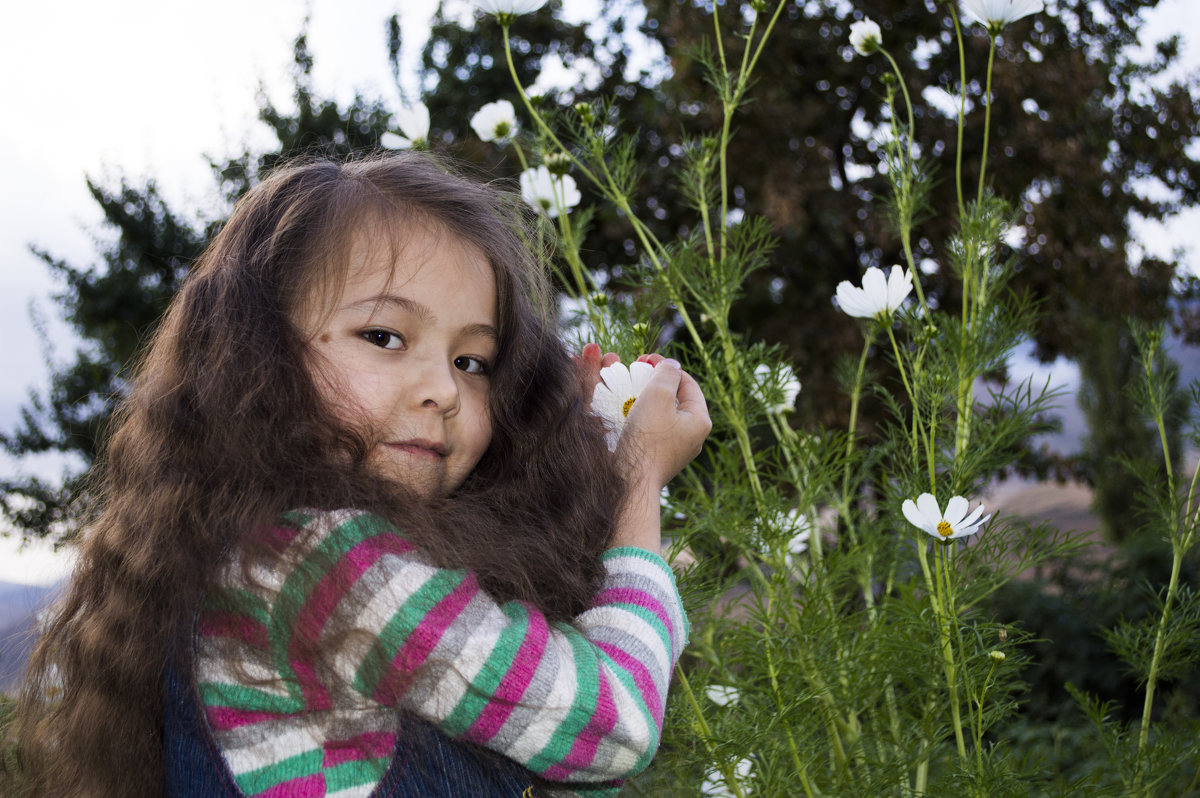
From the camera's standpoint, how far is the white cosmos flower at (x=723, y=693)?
1336mm

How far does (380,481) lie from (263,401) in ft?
0.52

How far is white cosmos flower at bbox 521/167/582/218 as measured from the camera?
1562mm

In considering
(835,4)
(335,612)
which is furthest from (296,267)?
(835,4)

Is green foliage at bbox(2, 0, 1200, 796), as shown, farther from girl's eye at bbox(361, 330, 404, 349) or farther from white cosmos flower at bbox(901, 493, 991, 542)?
girl's eye at bbox(361, 330, 404, 349)

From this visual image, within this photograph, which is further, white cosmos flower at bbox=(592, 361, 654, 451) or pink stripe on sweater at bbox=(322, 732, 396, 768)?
white cosmos flower at bbox=(592, 361, 654, 451)

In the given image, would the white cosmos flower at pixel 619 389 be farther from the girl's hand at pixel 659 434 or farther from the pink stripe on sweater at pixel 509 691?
the pink stripe on sweater at pixel 509 691

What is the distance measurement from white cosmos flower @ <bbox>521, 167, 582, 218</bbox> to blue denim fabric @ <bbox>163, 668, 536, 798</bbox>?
35.1 inches

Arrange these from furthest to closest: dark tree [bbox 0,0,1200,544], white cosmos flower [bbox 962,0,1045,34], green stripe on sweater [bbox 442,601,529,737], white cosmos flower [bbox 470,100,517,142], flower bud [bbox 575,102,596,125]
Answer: dark tree [bbox 0,0,1200,544] < white cosmos flower [bbox 470,100,517,142] < flower bud [bbox 575,102,596,125] < white cosmos flower [bbox 962,0,1045,34] < green stripe on sweater [bbox 442,601,529,737]

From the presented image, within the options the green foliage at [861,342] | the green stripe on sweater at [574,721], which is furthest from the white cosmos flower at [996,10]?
the green stripe on sweater at [574,721]

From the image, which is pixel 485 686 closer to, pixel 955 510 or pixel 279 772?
pixel 279 772

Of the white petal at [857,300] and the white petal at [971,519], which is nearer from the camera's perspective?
the white petal at [971,519]

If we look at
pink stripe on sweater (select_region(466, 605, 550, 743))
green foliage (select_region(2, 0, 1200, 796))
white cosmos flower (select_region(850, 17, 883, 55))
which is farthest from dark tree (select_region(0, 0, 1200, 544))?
pink stripe on sweater (select_region(466, 605, 550, 743))

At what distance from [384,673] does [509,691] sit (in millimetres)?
114

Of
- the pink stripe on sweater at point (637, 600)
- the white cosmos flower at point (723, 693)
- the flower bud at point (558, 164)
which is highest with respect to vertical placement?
the flower bud at point (558, 164)
